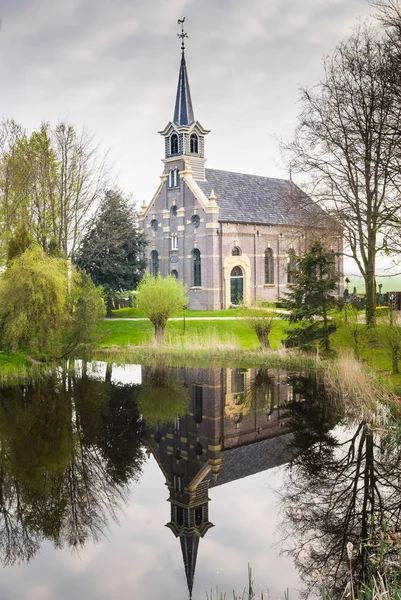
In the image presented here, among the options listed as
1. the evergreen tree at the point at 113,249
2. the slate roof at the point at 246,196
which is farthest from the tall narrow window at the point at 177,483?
the slate roof at the point at 246,196

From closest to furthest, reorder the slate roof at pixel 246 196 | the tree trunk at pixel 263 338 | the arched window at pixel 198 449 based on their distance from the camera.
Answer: the arched window at pixel 198 449, the tree trunk at pixel 263 338, the slate roof at pixel 246 196

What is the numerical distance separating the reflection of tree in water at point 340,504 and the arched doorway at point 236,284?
2811cm

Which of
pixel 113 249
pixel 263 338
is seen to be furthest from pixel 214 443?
pixel 113 249

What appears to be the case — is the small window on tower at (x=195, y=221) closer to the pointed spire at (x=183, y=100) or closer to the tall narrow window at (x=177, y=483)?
the pointed spire at (x=183, y=100)

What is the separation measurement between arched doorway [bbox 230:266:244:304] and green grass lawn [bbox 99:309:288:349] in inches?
371

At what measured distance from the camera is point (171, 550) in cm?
892

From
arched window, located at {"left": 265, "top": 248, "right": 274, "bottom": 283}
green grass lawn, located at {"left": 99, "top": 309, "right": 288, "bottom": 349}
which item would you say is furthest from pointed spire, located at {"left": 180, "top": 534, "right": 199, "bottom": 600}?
arched window, located at {"left": 265, "top": 248, "right": 274, "bottom": 283}

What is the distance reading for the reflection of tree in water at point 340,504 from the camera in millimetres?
8086

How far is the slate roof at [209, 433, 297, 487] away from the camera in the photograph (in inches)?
475

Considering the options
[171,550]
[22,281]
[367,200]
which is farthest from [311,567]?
[22,281]

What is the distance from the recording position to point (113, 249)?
37.8 m

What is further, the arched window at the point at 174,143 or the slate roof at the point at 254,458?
the arched window at the point at 174,143

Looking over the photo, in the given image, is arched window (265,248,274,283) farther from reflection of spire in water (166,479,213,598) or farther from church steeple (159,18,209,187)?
reflection of spire in water (166,479,213,598)

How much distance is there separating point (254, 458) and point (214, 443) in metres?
1.21
